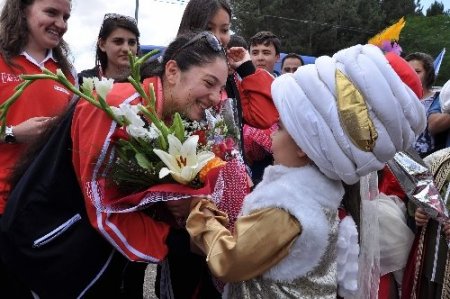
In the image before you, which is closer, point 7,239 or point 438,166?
point 7,239

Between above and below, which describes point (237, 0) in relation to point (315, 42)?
above

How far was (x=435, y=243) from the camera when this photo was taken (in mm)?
2795

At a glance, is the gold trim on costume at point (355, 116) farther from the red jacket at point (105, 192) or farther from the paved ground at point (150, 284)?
the paved ground at point (150, 284)

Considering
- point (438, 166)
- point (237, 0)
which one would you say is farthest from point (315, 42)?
point (438, 166)

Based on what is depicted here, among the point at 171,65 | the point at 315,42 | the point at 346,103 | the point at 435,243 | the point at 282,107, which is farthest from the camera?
the point at 315,42

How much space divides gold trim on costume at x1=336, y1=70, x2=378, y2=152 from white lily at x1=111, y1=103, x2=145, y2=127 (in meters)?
0.66

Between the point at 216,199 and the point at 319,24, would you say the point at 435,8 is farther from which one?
the point at 216,199

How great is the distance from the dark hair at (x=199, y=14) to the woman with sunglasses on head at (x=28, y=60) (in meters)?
0.60

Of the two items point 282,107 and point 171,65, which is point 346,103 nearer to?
point 282,107

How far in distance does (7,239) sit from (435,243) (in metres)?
2.08

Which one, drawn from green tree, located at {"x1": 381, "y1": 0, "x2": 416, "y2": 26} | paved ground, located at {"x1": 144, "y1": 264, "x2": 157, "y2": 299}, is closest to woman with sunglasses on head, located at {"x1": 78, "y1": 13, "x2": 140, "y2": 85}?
paved ground, located at {"x1": 144, "y1": 264, "x2": 157, "y2": 299}

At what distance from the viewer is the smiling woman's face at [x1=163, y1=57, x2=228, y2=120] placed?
6.95ft

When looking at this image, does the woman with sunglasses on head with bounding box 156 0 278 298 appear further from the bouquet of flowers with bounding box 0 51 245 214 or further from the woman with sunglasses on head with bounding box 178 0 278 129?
the bouquet of flowers with bounding box 0 51 245 214

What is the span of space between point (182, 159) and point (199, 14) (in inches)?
48.0
